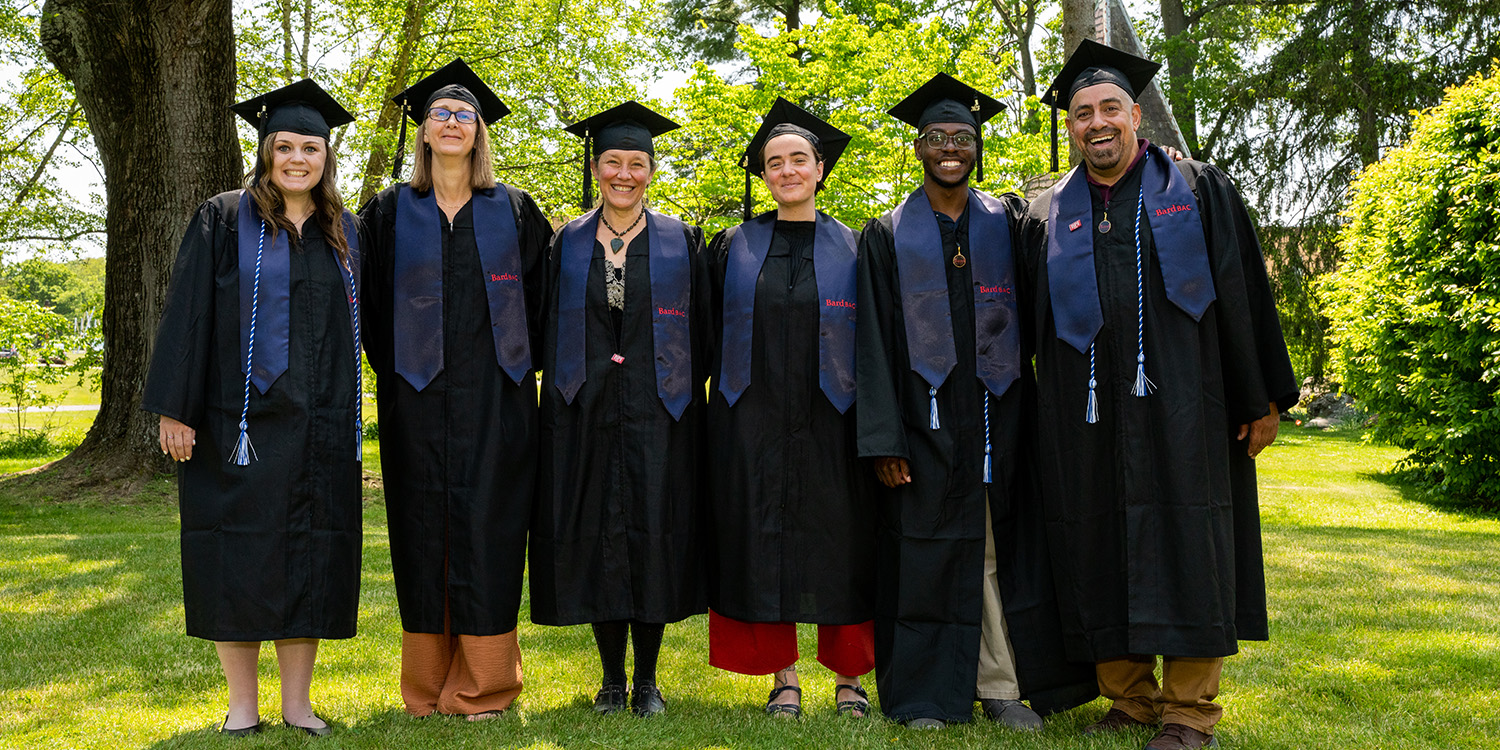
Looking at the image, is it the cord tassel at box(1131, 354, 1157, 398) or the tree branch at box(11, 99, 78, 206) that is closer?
the cord tassel at box(1131, 354, 1157, 398)

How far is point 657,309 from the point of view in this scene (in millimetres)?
3812

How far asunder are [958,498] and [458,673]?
79.3 inches

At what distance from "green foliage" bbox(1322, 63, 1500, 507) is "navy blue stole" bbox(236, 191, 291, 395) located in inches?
408

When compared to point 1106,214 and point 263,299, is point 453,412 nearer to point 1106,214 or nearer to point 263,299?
point 263,299

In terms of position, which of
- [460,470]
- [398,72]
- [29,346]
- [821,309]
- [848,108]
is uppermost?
[398,72]

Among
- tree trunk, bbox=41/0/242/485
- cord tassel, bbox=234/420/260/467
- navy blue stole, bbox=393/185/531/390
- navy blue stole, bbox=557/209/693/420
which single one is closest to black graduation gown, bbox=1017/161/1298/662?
navy blue stole, bbox=557/209/693/420

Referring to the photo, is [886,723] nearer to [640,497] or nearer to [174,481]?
[640,497]

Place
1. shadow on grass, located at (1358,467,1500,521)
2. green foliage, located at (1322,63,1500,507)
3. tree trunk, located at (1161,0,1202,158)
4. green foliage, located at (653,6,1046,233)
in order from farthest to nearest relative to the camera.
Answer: tree trunk, located at (1161,0,1202,158), green foliage, located at (653,6,1046,233), shadow on grass, located at (1358,467,1500,521), green foliage, located at (1322,63,1500,507)

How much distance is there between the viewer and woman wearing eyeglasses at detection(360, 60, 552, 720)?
368cm

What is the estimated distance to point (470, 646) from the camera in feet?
12.2

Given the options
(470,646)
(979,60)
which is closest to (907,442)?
(470,646)

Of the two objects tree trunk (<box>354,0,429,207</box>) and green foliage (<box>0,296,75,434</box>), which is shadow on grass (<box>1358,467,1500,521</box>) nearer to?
tree trunk (<box>354,0,429,207</box>)

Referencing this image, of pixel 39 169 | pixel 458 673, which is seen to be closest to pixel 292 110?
pixel 458 673

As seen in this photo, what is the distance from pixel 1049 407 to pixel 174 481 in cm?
880
